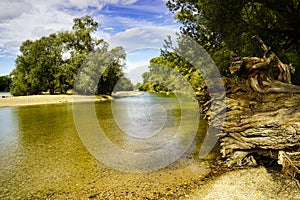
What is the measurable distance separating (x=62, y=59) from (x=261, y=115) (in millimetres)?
41833

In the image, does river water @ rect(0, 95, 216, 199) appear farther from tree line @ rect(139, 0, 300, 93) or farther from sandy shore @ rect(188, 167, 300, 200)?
tree line @ rect(139, 0, 300, 93)

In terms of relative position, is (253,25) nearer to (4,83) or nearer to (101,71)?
(101,71)

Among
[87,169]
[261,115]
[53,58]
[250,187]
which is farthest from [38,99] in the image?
[250,187]

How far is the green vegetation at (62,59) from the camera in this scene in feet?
133

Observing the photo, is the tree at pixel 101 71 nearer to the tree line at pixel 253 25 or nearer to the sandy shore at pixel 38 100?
the sandy shore at pixel 38 100

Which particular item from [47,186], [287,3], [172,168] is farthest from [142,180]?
[287,3]

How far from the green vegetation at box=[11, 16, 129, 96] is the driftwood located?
114 feet

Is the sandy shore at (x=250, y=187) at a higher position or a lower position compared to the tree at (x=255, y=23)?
lower

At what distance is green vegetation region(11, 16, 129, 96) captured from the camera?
40531mm

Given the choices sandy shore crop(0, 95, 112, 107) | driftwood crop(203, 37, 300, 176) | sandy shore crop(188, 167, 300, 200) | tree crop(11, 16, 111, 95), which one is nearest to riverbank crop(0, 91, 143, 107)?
sandy shore crop(0, 95, 112, 107)

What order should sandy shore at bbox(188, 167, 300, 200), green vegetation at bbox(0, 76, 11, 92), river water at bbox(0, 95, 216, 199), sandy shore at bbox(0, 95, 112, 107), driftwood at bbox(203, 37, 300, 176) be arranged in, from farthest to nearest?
green vegetation at bbox(0, 76, 11, 92), sandy shore at bbox(0, 95, 112, 107), driftwood at bbox(203, 37, 300, 176), river water at bbox(0, 95, 216, 199), sandy shore at bbox(188, 167, 300, 200)

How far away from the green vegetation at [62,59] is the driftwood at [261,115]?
114 feet

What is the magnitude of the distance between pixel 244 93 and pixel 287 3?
4.02 metres

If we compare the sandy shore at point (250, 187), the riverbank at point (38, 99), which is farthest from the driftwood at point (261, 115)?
the riverbank at point (38, 99)
